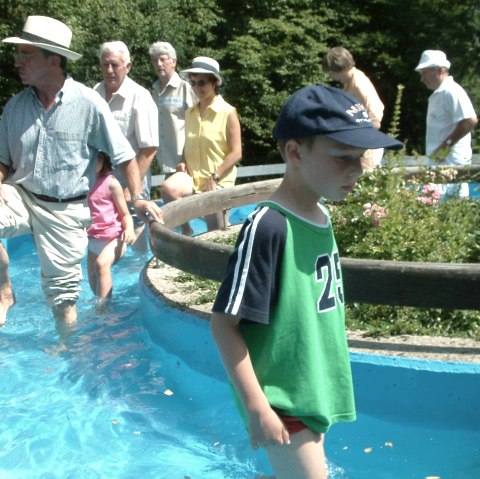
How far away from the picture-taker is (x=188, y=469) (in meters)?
4.48

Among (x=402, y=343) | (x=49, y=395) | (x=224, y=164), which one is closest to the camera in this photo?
(x=402, y=343)

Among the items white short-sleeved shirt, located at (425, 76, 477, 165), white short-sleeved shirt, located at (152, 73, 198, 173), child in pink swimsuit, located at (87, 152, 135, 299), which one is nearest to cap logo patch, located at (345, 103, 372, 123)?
child in pink swimsuit, located at (87, 152, 135, 299)

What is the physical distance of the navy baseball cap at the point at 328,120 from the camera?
283 centimetres

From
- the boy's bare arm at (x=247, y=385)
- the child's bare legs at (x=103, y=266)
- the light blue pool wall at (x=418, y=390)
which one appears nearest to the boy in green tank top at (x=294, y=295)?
the boy's bare arm at (x=247, y=385)

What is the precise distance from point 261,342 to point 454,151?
6462 mm

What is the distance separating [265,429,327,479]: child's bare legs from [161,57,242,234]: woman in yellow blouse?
5605 millimetres

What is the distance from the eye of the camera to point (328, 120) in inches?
112

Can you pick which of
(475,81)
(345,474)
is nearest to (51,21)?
(345,474)

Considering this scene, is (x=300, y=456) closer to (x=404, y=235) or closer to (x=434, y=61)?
(x=404, y=235)

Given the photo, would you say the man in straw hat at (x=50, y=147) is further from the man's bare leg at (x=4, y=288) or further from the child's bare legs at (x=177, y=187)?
the child's bare legs at (x=177, y=187)

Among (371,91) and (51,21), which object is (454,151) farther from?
(51,21)

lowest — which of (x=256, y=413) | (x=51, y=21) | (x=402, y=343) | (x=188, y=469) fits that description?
(x=188, y=469)

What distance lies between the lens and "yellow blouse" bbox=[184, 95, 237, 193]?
27.8ft

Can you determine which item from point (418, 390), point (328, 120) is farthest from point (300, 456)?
point (418, 390)
